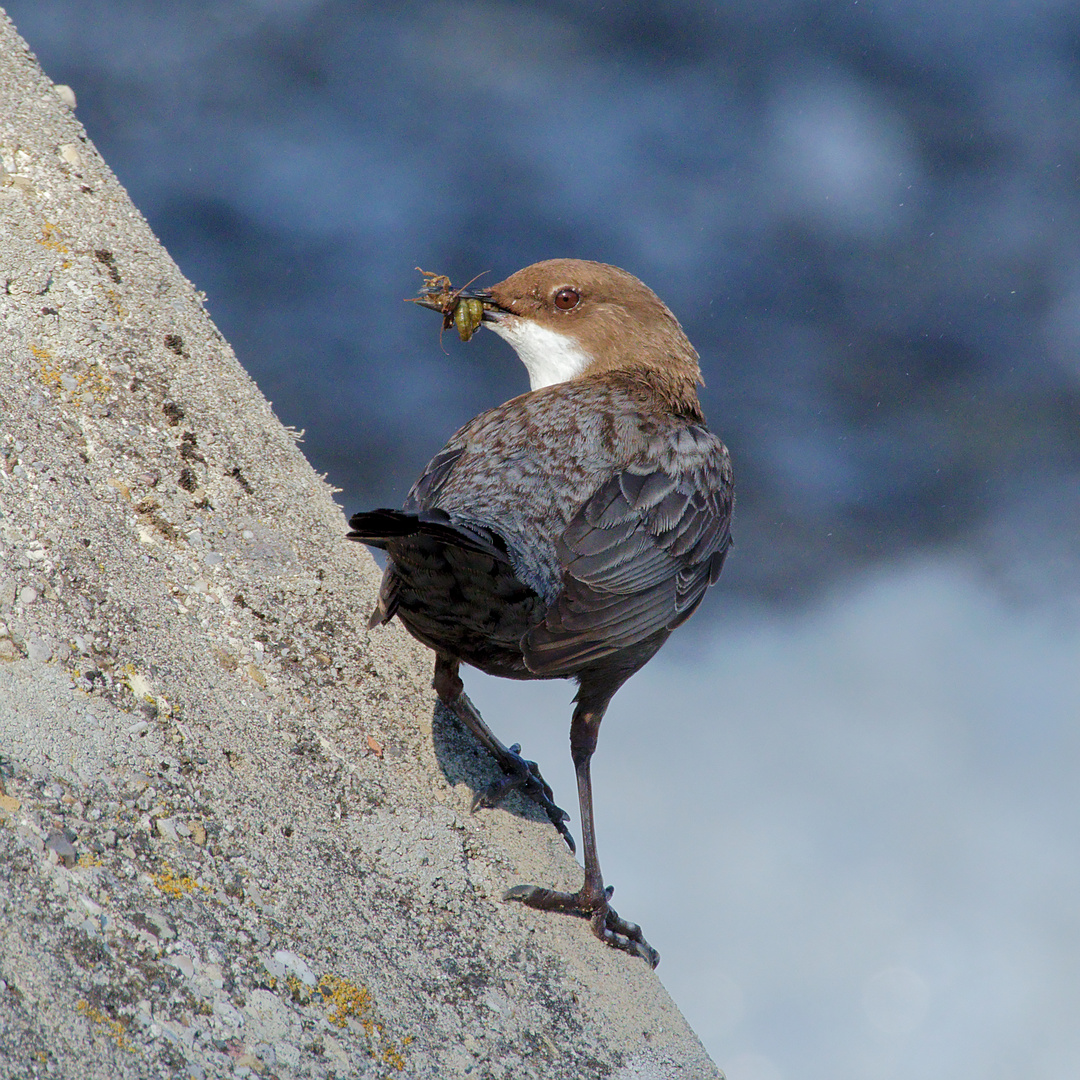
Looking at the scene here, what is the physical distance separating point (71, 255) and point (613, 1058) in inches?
126

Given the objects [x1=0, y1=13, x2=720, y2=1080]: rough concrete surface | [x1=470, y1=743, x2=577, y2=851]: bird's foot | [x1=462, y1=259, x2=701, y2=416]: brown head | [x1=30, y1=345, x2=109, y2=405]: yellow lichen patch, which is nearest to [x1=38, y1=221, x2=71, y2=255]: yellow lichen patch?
[x1=0, y1=13, x2=720, y2=1080]: rough concrete surface

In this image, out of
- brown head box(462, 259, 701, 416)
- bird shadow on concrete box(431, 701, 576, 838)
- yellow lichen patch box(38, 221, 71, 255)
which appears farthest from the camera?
brown head box(462, 259, 701, 416)

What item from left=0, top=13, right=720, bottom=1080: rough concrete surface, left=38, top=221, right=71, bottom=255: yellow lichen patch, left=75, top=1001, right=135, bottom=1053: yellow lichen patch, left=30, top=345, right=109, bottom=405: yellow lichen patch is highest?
left=38, top=221, right=71, bottom=255: yellow lichen patch

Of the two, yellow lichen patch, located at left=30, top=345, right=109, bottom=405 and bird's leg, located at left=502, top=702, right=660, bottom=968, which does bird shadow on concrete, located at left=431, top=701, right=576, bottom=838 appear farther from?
yellow lichen patch, located at left=30, top=345, right=109, bottom=405

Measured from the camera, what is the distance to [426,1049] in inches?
88.9

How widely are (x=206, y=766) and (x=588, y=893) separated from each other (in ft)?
4.28

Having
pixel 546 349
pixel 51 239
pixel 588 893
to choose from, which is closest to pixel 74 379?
pixel 51 239

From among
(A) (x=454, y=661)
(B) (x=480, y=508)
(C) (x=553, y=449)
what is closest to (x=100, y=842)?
(A) (x=454, y=661)

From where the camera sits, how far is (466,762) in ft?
11.1

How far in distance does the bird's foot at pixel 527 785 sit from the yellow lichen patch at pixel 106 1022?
1549 mm

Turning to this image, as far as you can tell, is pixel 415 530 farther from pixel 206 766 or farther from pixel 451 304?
pixel 451 304

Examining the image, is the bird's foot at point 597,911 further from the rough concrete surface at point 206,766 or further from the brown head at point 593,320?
the brown head at point 593,320

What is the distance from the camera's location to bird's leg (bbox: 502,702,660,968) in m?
3.00

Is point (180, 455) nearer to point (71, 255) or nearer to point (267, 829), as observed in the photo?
point (71, 255)
